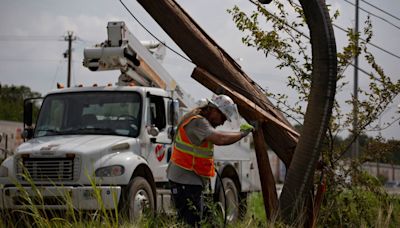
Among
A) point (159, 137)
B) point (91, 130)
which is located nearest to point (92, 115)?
point (91, 130)

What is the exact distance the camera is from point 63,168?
8.75 m

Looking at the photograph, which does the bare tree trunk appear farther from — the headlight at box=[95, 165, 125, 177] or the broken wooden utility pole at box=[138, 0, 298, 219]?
the headlight at box=[95, 165, 125, 177]

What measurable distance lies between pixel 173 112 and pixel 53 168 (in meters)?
2.13

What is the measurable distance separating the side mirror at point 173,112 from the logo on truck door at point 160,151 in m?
0.40

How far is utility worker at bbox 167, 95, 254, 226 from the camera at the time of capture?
21.6 ft

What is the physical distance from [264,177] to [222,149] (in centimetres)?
420

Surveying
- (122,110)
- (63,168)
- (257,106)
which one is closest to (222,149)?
(122,110)

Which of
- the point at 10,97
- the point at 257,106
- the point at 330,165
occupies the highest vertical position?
the point at 10,97

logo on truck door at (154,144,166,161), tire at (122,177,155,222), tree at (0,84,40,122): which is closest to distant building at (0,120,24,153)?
tree at (0,84,40,122)

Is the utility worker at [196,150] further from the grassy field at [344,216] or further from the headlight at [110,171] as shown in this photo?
the headlight at [110,171]

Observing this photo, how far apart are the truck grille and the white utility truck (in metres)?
0.01

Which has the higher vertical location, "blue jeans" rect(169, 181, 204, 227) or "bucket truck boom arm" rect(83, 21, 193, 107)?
"bucket truck boom arm" rect(83, 21, 193, 107)

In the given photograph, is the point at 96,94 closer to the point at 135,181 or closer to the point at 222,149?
the point at 135,181

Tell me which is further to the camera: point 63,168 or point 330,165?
point 63,168
